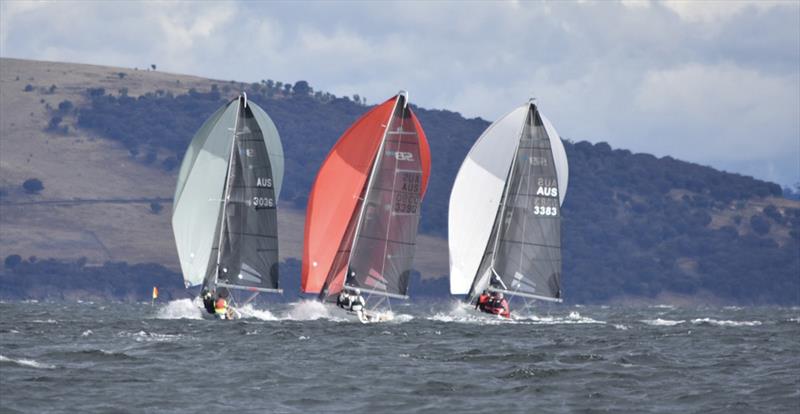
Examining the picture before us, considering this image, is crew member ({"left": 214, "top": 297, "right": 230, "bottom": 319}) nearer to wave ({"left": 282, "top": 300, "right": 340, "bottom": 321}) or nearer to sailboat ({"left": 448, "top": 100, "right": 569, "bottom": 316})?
wave ({"left": 282, "top": 300, "right": 340, "bottom": 321})

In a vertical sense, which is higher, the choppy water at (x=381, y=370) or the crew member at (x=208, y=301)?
the crew member at (x=208, y=301)

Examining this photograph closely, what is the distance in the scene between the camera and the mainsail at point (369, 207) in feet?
200

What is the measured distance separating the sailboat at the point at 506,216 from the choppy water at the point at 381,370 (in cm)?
580

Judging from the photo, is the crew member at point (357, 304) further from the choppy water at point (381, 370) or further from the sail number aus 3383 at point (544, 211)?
the sail number aus 3383 at point (544, 211)

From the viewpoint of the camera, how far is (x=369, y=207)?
6131 cm

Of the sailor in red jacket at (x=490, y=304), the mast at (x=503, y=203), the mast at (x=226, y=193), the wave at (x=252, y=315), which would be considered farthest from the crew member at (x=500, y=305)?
the mast at (x=226, y=193)

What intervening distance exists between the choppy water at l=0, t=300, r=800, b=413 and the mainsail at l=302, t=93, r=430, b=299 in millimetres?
2086

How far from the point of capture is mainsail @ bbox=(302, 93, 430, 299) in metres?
61.1

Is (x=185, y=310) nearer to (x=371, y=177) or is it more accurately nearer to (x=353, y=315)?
(x=353, y=315)

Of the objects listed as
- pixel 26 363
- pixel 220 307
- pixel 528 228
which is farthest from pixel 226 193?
pixel 26 363

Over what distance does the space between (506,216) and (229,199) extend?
38.1 feet

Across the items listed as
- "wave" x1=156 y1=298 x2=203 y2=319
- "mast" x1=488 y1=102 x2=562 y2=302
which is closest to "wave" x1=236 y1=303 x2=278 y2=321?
"wave" x1=156 y1=298 x2=203 y2=319

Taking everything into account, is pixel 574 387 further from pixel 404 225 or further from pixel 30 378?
pixel 404 225

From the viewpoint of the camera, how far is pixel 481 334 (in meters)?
57.6
